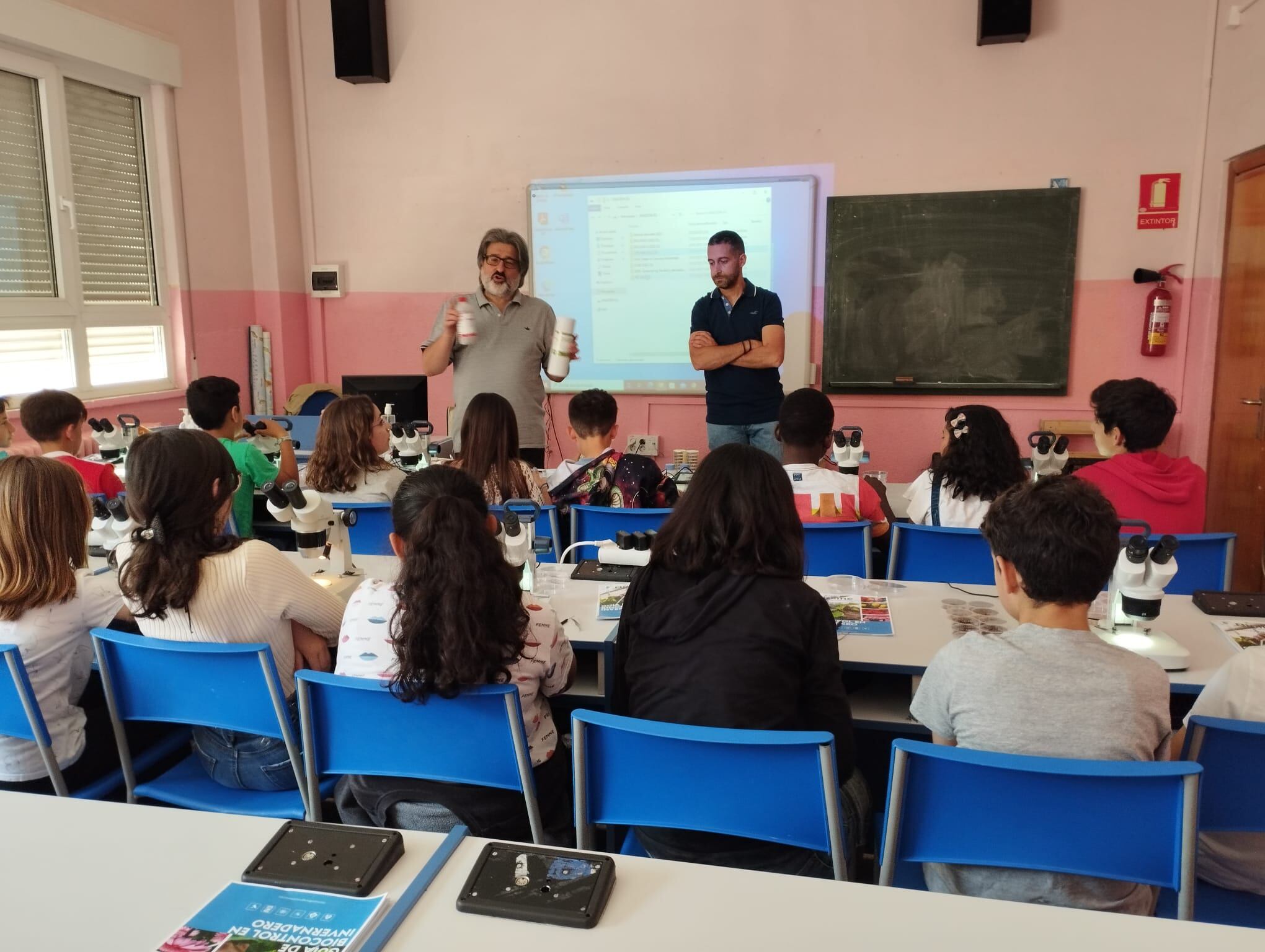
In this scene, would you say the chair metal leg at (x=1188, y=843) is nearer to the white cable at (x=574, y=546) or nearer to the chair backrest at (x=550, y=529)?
the white cable at (x=574, y=546)

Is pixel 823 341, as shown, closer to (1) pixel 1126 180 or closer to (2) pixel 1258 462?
(1) pixel 1126 180

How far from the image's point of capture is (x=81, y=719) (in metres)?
2.12

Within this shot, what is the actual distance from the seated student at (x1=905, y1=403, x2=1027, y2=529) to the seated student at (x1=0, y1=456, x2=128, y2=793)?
230 cm

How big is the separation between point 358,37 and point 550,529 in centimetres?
407

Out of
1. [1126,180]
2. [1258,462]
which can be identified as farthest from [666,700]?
[1126,180]

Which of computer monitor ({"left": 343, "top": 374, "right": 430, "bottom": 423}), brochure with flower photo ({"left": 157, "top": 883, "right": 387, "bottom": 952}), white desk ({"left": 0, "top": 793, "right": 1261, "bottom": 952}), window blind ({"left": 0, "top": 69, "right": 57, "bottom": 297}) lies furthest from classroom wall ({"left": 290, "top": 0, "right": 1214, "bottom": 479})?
brochure with flower photo ({"left": 157, "top": 883, "right": 387, "bottom": 952})

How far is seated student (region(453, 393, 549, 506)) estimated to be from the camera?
10.1 feet

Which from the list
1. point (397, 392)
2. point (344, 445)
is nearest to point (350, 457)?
point (344, 445)

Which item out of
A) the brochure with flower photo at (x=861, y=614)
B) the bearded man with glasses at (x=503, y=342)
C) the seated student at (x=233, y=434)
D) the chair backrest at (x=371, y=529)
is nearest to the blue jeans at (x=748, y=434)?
the bearded man with glasses at (x=503, y=342)

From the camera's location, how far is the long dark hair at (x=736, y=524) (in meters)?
1.71

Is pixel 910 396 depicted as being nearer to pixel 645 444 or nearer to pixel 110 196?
pixel 645 444

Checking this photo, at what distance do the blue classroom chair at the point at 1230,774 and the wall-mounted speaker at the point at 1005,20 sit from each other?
4.41 meters

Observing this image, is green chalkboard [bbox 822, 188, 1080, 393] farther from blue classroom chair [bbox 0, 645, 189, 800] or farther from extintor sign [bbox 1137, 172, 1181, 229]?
blue classroom chair [bbox 0, 645, 189, 800]

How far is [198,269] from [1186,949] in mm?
5907
